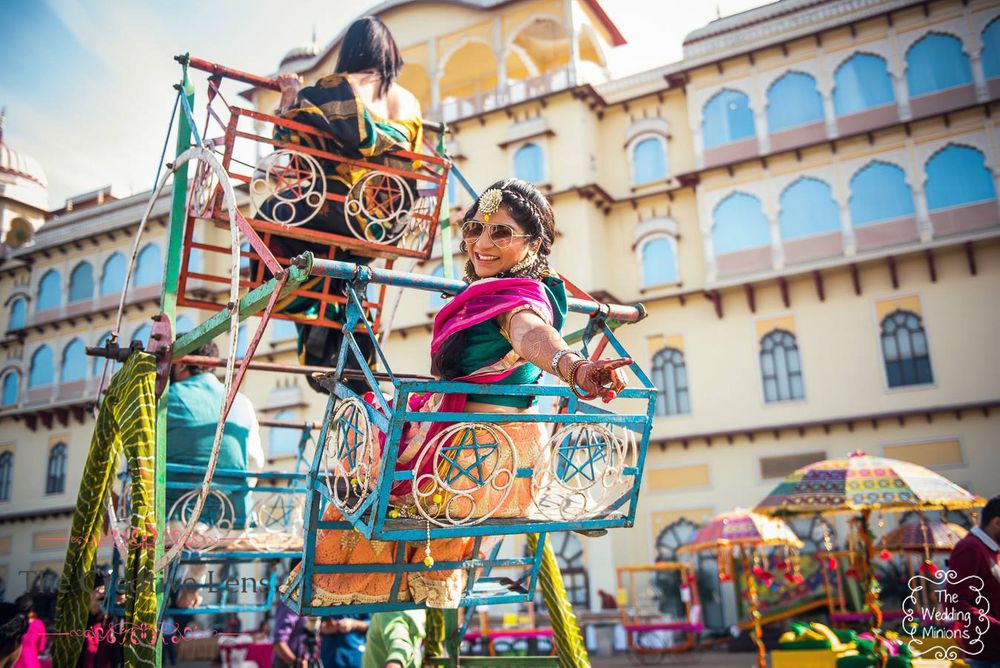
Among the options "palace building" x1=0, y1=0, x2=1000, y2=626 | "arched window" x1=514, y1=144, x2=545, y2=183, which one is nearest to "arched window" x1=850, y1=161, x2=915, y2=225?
"palace building" x1=0, y1=0, x2=1000, y2=626

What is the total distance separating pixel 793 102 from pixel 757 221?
295cm

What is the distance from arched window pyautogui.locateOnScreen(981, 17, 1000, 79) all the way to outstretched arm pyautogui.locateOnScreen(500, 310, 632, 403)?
18.7 m

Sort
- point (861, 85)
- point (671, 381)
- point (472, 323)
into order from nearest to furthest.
→ point (472, 323) → point (861, 85) → point (671, 381)

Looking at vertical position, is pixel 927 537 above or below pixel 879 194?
below

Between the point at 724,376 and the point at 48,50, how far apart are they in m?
15.7

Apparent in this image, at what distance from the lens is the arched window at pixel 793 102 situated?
18.4 m

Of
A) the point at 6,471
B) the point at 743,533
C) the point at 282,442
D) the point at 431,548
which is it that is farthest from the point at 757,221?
the point at 6,471

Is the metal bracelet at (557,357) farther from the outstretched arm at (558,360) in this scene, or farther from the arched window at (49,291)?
the arched window at (49,291)

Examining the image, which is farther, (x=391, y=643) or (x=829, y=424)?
(x=829, y=424)

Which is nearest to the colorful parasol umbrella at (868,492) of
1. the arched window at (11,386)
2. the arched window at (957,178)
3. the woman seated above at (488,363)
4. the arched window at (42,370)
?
the woman seated above at (488,363)

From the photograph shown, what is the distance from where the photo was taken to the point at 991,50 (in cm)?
1684

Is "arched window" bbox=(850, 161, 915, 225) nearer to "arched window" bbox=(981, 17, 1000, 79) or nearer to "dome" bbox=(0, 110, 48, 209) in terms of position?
"arched window" bbox=(981, 17, 1000, 79)

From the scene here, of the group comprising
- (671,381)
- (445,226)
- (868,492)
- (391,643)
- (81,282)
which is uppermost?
(81,282)

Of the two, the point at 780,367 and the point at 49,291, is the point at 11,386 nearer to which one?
the point at 49,291
